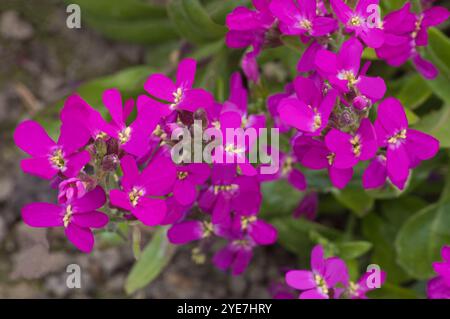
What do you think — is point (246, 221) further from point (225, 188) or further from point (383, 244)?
point (383, 244)

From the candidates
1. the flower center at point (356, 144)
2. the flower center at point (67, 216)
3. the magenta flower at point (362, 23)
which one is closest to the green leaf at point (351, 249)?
the flower center at point (356, 144)

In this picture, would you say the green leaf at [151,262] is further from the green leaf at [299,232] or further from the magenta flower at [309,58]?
the magenta flower at [309,58]

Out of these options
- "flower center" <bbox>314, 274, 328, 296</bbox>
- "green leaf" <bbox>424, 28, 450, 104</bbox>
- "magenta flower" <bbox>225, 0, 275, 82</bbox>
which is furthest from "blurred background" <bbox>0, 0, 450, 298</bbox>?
"flower center" <bbox>314, 274, 328, 296</bbox>

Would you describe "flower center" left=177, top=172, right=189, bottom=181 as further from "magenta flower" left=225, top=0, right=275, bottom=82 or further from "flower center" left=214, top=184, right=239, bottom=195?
"magenta flower" left=225, top=0, right=275, bottom=82

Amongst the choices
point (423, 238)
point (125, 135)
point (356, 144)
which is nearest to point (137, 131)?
point (125, 135)

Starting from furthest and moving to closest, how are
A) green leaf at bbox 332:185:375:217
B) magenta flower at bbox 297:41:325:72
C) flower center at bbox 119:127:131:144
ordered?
green leaf at bbox 332:185:375:217 → magenta flower at bbox 297:41:325:72 → flower center at bbox 119:127:131:144

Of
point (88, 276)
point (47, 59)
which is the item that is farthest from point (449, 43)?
point (47, 59)
